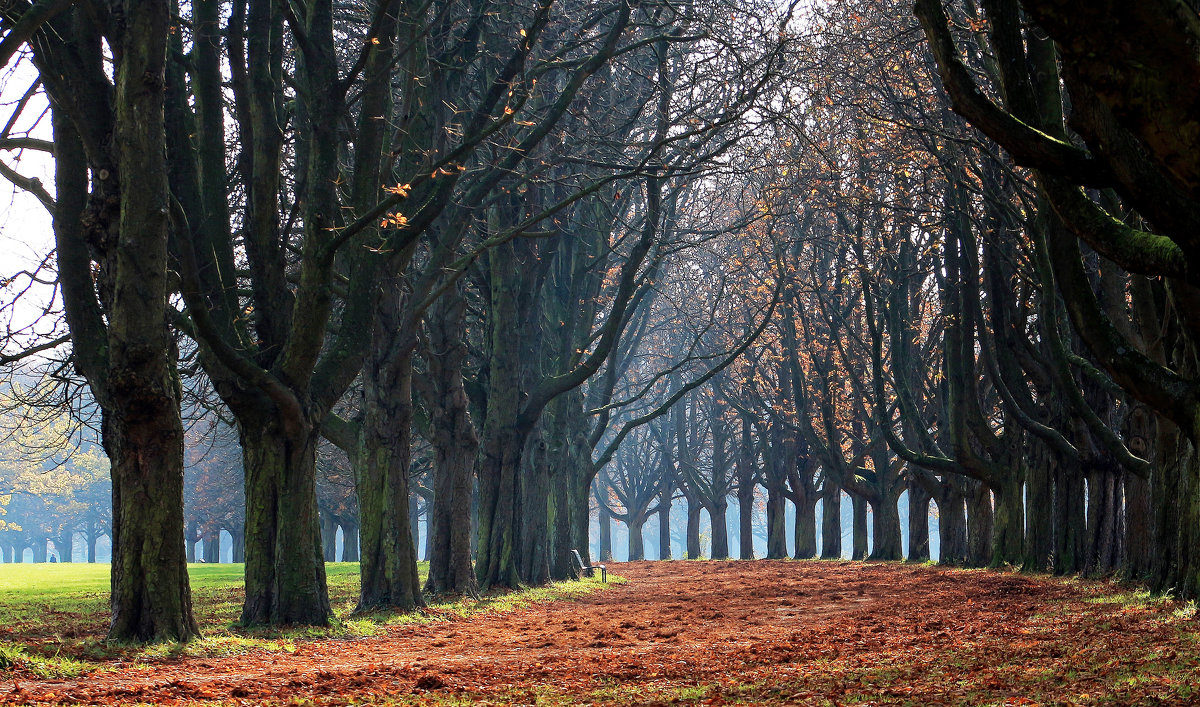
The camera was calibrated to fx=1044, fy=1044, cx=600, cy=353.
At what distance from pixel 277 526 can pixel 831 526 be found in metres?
29.7

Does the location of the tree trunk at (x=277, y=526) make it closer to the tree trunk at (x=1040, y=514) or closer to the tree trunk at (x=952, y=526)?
the tree trunk at (x=1040, y=514)

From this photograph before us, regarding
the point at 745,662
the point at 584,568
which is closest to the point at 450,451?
the point at 745,662

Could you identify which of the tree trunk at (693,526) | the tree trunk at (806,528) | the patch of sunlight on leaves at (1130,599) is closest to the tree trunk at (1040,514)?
the patch of sunlight on leaves at (1130,599)

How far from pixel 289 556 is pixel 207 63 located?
5630mm

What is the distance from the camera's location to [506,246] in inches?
786

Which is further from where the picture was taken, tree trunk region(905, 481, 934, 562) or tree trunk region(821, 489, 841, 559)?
tree trunk region(821, 489, 841, 559)

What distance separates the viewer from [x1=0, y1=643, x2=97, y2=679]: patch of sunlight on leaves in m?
7.20

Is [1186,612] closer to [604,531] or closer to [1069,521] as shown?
[1069,521]

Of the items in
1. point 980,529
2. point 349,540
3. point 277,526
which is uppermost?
point 277,526

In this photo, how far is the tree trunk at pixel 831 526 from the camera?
37.8m

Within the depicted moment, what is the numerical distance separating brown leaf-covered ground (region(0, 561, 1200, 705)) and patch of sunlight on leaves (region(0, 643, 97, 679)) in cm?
19

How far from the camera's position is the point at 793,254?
3294 cm

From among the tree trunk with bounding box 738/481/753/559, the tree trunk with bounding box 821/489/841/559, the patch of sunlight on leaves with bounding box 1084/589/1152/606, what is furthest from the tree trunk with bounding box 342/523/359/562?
the patch of sunlight on leaves with bounding box 1084/589/1152/606

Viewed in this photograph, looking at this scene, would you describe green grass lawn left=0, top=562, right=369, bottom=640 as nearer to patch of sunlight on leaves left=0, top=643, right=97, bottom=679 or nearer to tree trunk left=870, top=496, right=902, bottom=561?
patch of sunlight on leaves left=0, top=643, right=97, bottom=679
